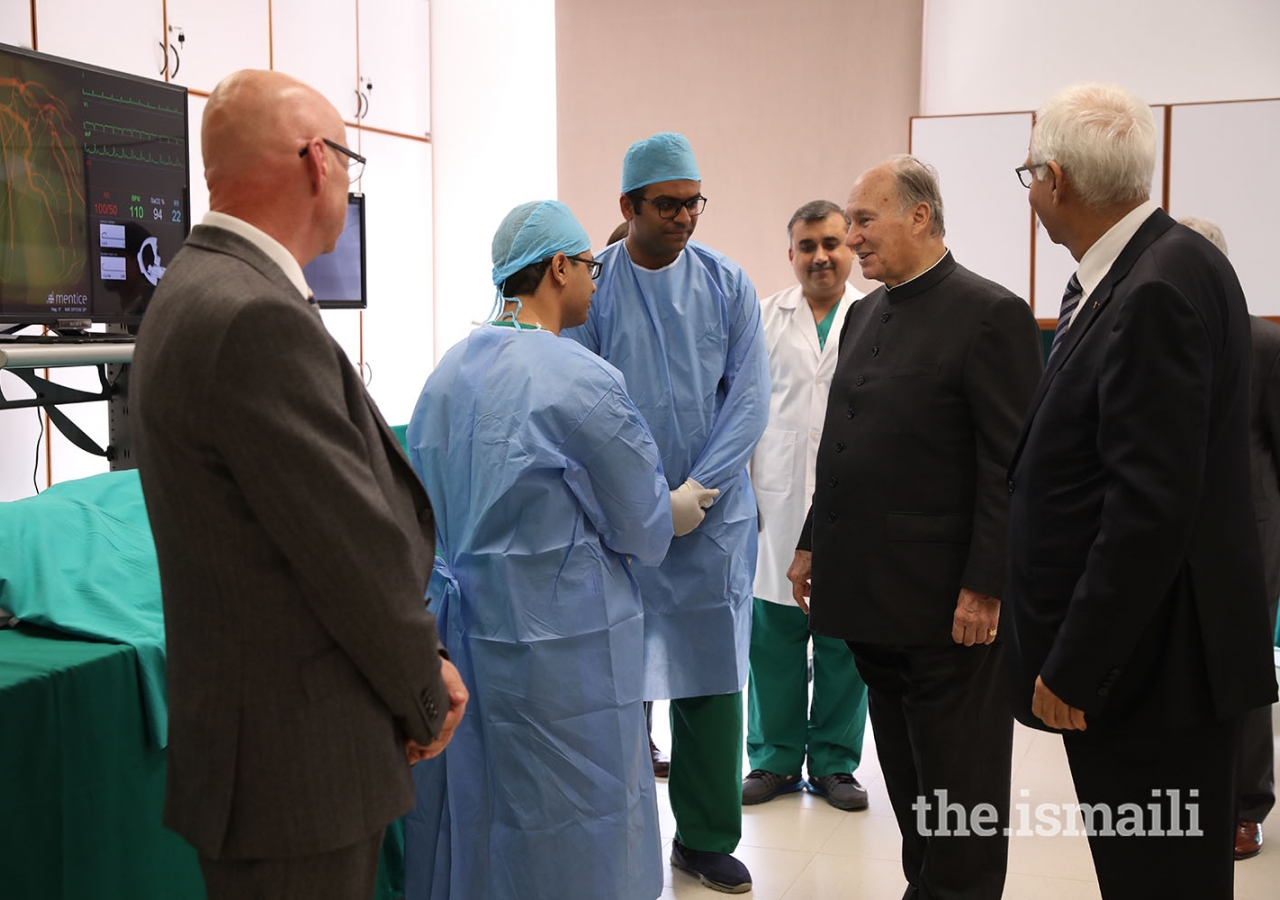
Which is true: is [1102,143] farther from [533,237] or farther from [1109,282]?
[533,237]

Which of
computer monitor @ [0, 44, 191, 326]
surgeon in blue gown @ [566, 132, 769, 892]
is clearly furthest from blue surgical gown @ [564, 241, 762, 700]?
computer monitor @ [0, 44, 191, 326]

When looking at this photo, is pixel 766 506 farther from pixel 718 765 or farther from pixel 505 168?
pixel 505 168

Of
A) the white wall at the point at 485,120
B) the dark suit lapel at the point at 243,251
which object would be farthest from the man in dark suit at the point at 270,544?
the white wall at the point at 485,120

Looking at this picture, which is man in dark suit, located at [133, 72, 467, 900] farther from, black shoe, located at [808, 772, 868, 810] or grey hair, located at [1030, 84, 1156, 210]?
black shoe, located at [808, 772, 868, 810]

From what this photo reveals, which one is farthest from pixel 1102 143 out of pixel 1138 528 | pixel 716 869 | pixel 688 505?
pixel 716 869

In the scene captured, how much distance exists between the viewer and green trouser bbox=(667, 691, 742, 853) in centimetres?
262

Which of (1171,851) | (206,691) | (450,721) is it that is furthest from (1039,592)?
(206,691)

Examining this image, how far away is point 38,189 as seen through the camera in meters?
2.46

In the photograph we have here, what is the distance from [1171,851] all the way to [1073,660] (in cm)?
29

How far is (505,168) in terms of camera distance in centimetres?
580

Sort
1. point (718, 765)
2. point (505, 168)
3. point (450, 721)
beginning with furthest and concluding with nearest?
point (505, 168) → point (718, 765) → point (450, 721)

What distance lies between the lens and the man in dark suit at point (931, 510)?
2.01m

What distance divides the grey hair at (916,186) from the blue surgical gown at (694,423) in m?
0.63

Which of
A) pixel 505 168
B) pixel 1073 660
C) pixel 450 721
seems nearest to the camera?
pixel 450 721
